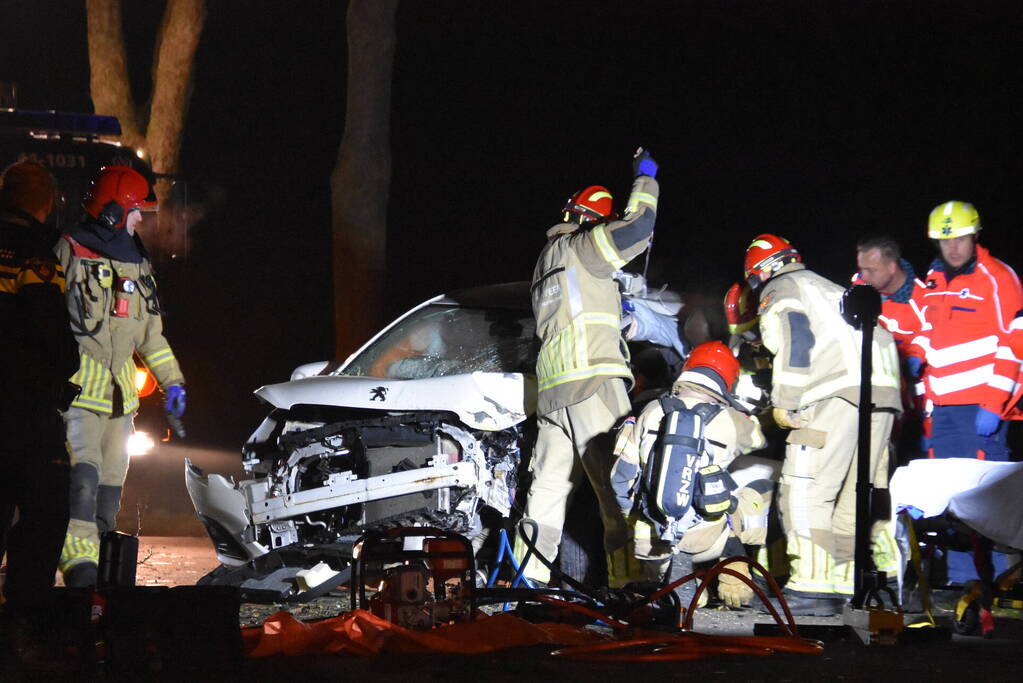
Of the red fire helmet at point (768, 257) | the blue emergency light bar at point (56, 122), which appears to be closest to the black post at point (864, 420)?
the red fire helmet at point (768, 257)

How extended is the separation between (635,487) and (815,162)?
7.63 m

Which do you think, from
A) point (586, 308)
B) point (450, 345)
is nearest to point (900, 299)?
point (586, 308)

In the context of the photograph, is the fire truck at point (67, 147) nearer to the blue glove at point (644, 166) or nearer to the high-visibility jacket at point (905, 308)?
the blue glove at point (644, 166)

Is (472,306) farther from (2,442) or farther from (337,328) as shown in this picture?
(337,328)

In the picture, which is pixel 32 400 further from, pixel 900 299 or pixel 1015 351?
pixel 1015 351

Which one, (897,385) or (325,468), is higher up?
(897,385)

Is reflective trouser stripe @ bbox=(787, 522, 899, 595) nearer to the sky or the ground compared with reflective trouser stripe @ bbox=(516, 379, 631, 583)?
nearer to the ground

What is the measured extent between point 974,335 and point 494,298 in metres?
2.81

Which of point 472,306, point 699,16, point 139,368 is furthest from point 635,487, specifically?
point 699,16

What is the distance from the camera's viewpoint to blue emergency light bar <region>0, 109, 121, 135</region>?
9.20m

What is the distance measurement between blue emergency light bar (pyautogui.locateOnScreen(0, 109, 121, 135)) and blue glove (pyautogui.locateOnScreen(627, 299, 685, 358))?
4481mm

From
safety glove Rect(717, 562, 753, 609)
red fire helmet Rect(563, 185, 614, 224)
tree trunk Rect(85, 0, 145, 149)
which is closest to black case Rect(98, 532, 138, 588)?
safety glove Rect(717, 562, 753, 609)

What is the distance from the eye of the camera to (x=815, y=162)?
12.9 meters

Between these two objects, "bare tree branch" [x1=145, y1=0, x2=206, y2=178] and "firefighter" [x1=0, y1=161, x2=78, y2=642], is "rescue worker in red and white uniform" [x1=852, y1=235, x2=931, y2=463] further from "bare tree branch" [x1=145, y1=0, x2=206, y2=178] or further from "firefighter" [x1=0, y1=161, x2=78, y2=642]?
"bare tree branch" [x1=145, y1=0, x2=206, y2=178]
